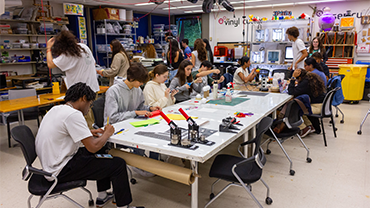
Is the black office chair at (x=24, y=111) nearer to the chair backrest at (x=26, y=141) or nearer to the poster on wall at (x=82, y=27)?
the chair backrest at (x=26, y=141)

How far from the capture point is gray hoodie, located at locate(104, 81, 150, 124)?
9.05ft

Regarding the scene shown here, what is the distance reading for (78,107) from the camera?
209cm

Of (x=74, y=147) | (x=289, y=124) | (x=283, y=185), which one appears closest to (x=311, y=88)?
(x=289, y=124)

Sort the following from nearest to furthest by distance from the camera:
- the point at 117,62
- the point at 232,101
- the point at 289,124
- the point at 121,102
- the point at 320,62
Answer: the point at 121,102 → the point at 289,124 → the point at 232,101 → the point at 117,62 → the point at 320,62

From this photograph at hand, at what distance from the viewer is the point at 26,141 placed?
6.67 ft

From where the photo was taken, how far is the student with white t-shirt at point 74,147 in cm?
192

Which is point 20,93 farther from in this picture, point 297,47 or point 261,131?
point 297,47

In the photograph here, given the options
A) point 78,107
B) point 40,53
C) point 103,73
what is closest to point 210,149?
point 78,107

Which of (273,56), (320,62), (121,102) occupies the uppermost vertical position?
(273,56)

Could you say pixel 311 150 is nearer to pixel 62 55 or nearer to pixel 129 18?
pixel 62 55

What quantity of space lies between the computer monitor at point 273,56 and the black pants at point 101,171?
6.40 m

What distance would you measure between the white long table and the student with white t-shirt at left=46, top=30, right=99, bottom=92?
4.12ft

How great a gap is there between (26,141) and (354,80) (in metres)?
6.95

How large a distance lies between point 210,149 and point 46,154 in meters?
1.19
